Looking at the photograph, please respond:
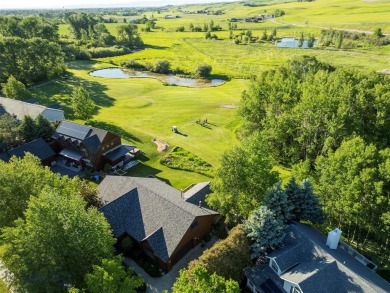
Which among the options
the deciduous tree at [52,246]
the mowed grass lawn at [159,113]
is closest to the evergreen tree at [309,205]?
the mowed grass lawn at [159,113]

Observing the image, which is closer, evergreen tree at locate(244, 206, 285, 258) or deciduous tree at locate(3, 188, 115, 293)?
deciduous tree at locate(3, 188, 115, 293)

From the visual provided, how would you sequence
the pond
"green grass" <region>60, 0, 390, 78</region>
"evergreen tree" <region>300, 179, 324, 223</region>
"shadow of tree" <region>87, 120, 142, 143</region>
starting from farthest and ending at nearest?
"green grass" <region>60, 0, 390, 78</region> < the pond < "shadow of tree" <region>87, 120, 142, 143</region> < "evergreen tree" <region>300, 179, 324, 223</region>

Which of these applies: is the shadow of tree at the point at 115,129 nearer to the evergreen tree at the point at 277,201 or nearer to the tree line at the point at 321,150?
the tree line at the point at 321,150

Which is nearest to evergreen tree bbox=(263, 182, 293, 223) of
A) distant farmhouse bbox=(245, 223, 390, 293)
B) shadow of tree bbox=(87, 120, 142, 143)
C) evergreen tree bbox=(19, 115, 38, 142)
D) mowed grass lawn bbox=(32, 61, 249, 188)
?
distant farmhouse bbox=(245, 223, 390, 293)

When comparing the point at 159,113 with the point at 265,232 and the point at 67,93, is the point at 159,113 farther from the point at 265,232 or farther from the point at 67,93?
the point at 265,232

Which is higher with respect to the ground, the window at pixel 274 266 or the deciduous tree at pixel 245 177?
the deciduous tree at pixel 245 177

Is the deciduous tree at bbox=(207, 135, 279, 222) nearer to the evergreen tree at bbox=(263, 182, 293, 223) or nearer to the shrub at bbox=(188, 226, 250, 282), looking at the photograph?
the evergreen tree at bbox=(263, 182, 293, 223)
